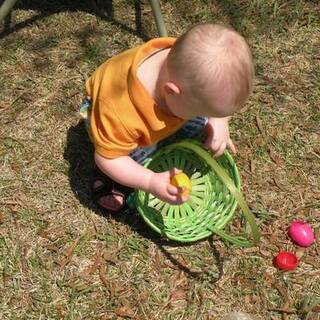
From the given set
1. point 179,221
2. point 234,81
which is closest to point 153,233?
point 179,221

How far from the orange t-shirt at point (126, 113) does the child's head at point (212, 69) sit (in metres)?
0.18

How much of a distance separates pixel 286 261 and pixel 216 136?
0.53 meters

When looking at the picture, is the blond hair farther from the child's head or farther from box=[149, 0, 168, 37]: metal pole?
box=[149, 0, 168, 37]: metal pole

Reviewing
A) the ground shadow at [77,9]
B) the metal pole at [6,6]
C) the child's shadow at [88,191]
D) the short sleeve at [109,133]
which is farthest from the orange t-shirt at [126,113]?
the ground shadow at [77,9]

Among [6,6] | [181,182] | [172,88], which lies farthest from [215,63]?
[6,6]

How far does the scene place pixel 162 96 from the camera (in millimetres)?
2004

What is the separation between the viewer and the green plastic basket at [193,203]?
226 centimetres

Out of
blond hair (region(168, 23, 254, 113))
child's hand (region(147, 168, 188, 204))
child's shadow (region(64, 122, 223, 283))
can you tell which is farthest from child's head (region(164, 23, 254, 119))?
child's shadow (region(64, 122, 223, 283))

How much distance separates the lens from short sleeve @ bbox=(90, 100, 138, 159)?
78.4 inches

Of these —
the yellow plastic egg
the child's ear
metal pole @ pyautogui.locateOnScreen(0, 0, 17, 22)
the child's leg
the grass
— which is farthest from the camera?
metal pole @ pyautogui.locateOnScreen(0, 0, 17, 22)

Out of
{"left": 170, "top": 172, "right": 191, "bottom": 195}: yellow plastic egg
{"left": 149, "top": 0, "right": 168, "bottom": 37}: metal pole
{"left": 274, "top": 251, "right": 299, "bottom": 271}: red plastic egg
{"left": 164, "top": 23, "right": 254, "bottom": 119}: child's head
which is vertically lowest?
{"left": 274, "top": 251, "right": 299, "bottom": 271}: red plastic egg

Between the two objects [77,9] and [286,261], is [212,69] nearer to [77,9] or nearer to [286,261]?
[286,261]

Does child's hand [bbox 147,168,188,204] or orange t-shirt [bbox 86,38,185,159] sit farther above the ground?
orange t-shirt [bbox 86,38,185,159]

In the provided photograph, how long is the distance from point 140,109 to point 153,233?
562mm
